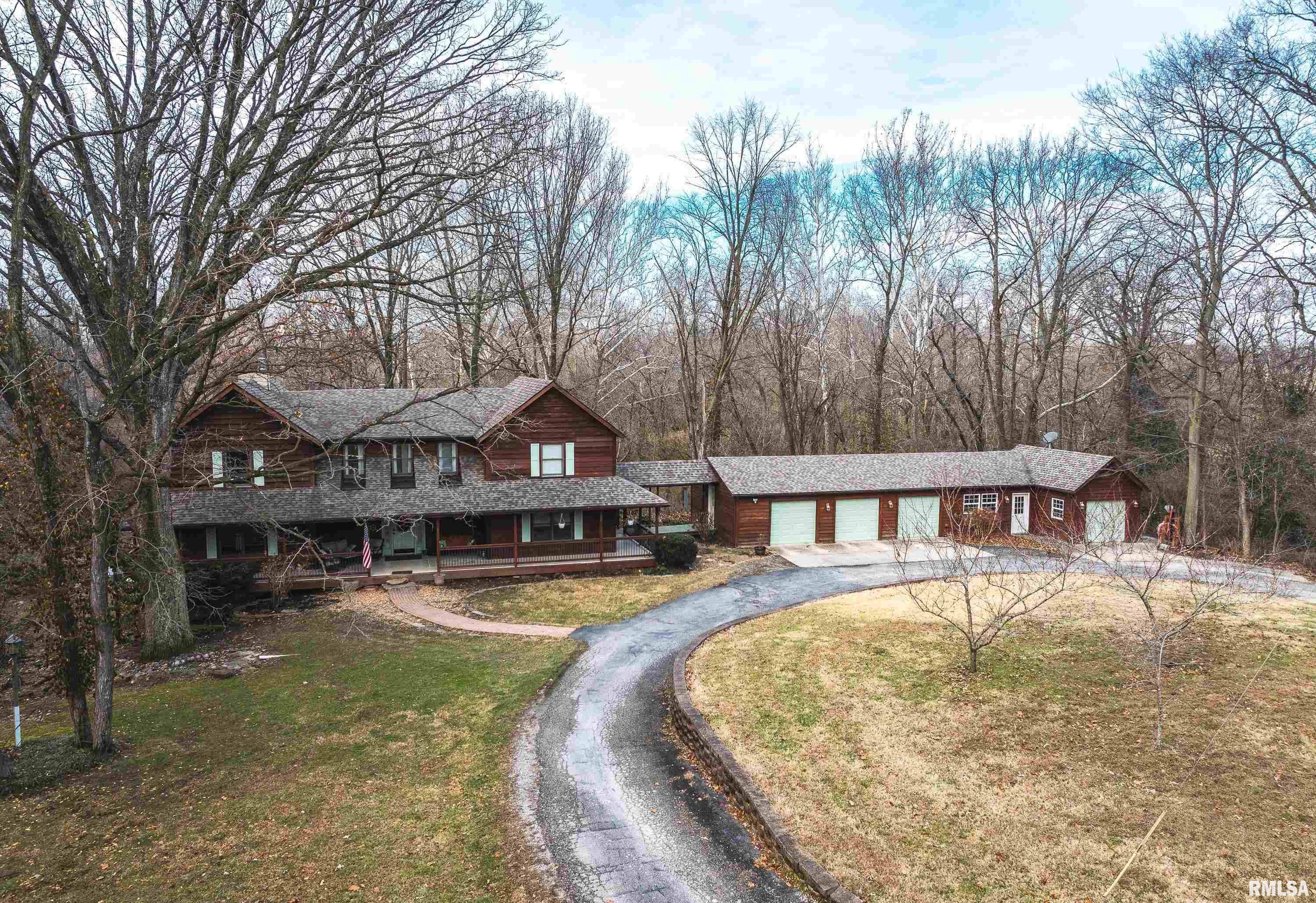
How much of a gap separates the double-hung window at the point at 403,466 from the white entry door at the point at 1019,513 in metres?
25.0

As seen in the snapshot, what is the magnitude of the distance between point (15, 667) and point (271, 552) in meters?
11.8

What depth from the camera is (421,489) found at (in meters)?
23.2

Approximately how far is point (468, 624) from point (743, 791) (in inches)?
419

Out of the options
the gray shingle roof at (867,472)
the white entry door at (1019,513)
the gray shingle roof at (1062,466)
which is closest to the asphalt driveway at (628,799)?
the gray shingle roof at (867,472)

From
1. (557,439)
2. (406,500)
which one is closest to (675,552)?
(557,439)

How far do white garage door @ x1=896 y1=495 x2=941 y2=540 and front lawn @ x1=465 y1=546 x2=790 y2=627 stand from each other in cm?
693

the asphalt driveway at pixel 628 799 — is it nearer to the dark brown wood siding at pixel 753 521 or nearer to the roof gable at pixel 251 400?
the roof gable at pixel 251 400

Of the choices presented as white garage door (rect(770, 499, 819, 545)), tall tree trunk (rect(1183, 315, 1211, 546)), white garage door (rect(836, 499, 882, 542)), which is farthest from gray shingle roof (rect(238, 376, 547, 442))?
tall tree trunk (rect(1183, 315, 1211, 546))

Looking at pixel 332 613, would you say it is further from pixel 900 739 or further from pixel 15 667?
pixel 900 739

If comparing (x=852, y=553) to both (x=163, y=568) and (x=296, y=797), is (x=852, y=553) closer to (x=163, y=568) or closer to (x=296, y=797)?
(x=296, y=797)

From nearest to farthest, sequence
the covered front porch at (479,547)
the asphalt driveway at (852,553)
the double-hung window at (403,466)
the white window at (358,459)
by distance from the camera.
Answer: the covered front porch at (479,547), the white window at (358,459), the double-hung window at (403,466), the asphalt driveway at (852,553)

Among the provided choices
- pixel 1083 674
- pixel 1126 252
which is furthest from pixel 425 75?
pixel 1126 252

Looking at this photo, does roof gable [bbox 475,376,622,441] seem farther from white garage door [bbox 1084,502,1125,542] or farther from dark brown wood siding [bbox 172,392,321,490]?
white garage door [bbox 1084,502,1125,542]

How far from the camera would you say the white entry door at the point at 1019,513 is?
2941cm
